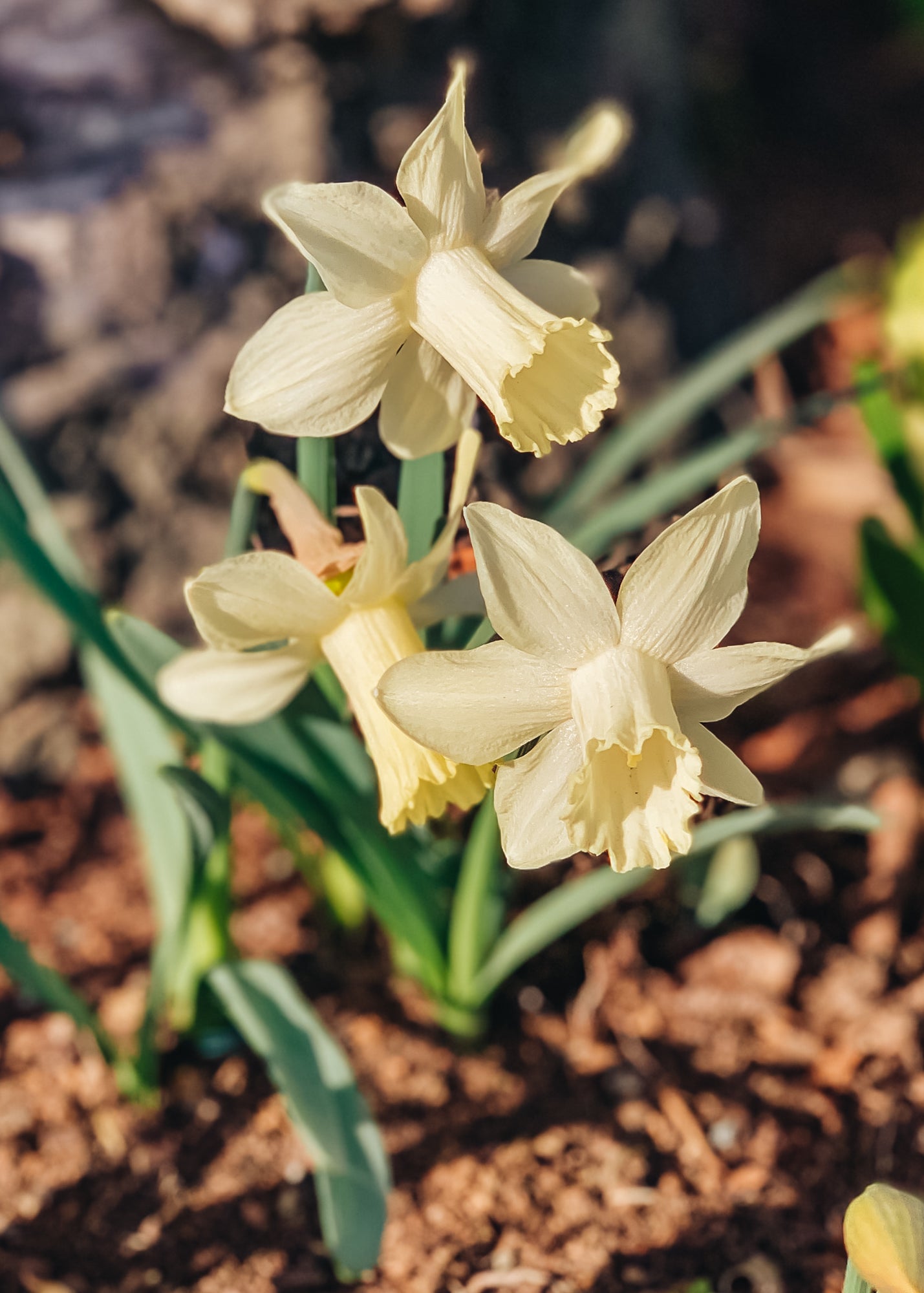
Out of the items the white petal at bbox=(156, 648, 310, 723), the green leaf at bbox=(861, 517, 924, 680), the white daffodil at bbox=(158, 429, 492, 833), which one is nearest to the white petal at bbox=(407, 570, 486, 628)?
the white daffodil at bbox=(158, 429, 492, 833)

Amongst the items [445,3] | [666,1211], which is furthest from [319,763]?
[445,3]

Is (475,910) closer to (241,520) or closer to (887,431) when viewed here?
(241,520)

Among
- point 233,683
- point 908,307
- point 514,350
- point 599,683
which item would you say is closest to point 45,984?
point 233,683

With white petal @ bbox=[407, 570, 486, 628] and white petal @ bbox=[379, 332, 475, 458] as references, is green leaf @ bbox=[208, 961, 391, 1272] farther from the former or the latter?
white petal @ bbox=[379, 332, 475, 458]

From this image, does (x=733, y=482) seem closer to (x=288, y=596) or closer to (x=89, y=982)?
(x=288, y=596)

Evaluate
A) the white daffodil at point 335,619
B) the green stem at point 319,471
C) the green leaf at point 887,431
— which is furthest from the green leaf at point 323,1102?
the green leaf at point 887,431

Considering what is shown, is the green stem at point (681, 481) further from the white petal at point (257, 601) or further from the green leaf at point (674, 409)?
the white petal at point (257, 601)
